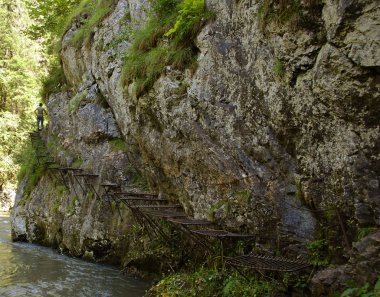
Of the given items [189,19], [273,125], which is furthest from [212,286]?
[189,19]


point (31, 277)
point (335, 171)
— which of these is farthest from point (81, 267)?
point (335, 171)

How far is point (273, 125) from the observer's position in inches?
262

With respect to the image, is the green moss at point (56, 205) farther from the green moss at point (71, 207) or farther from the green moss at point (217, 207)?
the green moss at point (217, 207)

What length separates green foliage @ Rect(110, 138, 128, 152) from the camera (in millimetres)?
12221

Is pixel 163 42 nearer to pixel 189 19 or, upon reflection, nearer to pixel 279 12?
pixel 189 19

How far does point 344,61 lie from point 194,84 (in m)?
3.43

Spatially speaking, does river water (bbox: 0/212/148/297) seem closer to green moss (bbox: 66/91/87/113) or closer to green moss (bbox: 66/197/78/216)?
green moss (bbox: 66/197/78/216)

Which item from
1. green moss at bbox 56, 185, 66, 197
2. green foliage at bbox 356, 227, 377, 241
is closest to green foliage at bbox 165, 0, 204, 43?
green foliage at bbox 356, 227, 377, 241

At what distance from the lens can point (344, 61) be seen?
212 inches

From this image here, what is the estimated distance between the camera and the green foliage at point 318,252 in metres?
5.84

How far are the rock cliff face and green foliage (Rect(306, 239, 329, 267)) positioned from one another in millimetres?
186

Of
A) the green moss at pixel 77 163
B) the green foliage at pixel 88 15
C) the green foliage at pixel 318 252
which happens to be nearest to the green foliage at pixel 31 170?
the green moss at pixel 77 163

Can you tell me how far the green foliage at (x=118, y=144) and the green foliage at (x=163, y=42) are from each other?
8.01 feet

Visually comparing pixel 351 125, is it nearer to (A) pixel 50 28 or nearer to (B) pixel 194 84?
(B) pixel 194 84
